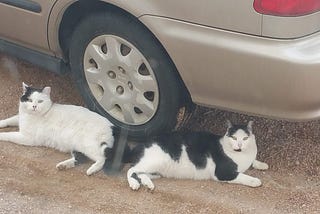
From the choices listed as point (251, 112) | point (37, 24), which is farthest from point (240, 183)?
point (37, 24)

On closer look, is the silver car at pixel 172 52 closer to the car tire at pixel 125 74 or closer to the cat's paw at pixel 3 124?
the car tire at pixel 125 74

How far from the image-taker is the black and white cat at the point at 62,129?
13.5 feet

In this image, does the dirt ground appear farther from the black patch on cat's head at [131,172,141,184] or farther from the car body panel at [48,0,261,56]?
the car body panel at [48,0,261,56]

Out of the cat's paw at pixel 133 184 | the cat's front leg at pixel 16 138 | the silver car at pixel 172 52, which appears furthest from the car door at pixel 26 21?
the cat's paw at pixel 133 184

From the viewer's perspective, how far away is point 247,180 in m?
3.90

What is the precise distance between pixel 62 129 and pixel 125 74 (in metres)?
0.61

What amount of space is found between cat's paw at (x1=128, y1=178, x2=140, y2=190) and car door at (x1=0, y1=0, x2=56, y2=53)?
1.25 meters

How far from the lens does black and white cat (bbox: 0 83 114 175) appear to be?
13.5 feet

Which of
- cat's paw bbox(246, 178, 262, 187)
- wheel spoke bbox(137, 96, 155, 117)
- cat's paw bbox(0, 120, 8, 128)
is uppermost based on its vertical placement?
wheel spoke bbox(137, 96, 155, 117)

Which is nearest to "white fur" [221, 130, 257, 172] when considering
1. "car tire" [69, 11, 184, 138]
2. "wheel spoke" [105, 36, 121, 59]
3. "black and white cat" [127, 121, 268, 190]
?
"black and white cat" [127, 121, 268, 190]

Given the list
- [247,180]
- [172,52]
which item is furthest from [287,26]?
[247,180]

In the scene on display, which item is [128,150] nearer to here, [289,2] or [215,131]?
[215,131]

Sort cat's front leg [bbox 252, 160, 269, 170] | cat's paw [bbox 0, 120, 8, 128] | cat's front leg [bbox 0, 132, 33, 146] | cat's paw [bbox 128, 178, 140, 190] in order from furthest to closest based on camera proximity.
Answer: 1. cat's paw [bbox 0, 120, 8, 128]
2. cat's front leg [bbox 0, 132, 33, 146]
3. cat's front leg [bbox 252, 160, 269, 170]
4. cat's paw [bbox 128, 178, 140, 190]

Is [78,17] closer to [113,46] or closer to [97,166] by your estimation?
[113,46]
